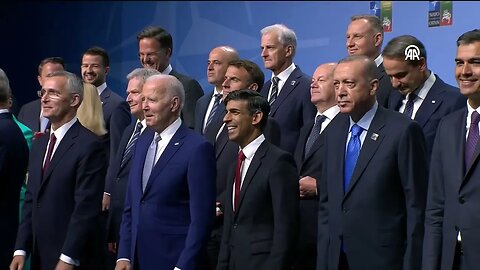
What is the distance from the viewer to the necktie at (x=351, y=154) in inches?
158

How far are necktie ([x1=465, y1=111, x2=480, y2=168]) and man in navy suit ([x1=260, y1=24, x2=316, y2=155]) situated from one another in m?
1.74

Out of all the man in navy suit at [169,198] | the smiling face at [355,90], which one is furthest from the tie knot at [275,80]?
the smiling face at [355,90]

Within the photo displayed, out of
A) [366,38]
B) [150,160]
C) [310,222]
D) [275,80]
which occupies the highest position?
[366,38]

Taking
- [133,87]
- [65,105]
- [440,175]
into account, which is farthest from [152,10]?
[440,175]

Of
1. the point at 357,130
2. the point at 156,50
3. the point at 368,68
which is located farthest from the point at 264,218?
the point at 156,50

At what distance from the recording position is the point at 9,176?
15.2ft

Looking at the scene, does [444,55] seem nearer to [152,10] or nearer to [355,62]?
[355,62]

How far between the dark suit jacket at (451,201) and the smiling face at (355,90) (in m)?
0.45

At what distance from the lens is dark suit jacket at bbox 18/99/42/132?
6.50 meters

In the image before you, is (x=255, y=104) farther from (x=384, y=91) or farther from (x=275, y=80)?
(x=275, y=80)

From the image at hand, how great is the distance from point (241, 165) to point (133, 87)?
1.19 meters

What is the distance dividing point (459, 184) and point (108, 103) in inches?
125

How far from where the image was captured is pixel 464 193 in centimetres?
352

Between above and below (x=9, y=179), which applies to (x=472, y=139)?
above
